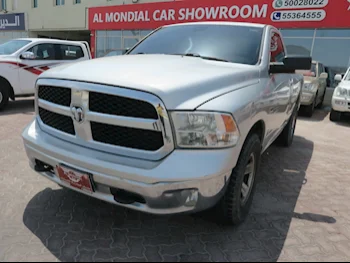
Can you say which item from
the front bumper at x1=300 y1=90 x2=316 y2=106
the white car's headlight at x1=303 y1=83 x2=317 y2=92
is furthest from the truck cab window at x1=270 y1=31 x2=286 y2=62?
the white car's headlight at x1=303 y1=83 x2=317 y2=92

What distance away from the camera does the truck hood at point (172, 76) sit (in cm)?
194

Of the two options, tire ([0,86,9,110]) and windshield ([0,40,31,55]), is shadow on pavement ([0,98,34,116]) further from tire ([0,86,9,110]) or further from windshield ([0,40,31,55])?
windshield ([0,40,31,55])

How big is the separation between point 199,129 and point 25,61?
267 inches

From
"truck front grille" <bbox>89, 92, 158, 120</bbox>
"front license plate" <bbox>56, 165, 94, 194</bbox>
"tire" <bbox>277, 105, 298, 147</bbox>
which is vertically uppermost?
"truck front grille" <bbox>89, 92, 158, 120</bbox>

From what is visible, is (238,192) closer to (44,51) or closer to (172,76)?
(172,76)

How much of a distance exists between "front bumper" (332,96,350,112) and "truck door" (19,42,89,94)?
7.26m

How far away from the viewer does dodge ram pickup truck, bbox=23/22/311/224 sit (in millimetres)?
1893

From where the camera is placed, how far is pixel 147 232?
8.10ft

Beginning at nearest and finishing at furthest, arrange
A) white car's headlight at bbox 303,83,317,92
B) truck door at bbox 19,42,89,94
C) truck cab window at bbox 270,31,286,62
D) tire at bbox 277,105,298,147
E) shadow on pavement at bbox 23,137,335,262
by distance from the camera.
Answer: shadow on pavement at bbox 23,137,335,262, truck cab window at bbox 270,31,286,62, tire at bbox 277,105,298,147, truck door at bbox 19,42,89,94, white car's headlight at bbox 303,83,317,92

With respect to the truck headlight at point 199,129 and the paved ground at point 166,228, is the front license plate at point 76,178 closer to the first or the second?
the paved ground at point 166,228

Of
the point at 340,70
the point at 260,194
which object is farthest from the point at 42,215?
the point at 340,70

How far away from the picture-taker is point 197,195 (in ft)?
6.38

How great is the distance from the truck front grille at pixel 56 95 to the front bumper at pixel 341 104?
25.4ft

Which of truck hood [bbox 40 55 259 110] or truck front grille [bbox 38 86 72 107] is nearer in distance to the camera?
truck hood [bbox 40 55 259 110]
